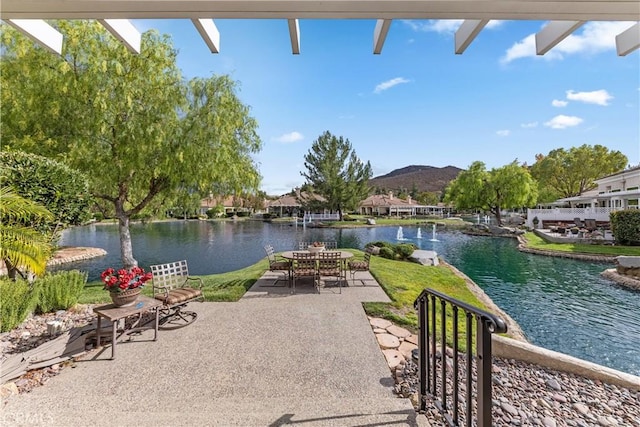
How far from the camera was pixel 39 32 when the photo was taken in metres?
1.97

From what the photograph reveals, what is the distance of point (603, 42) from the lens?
2277 mm

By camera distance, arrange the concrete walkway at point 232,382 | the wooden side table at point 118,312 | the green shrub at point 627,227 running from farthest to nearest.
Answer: the green shrub at point 627,227
the wooden side table at point 118,312
the concrete walkway at point 232,382

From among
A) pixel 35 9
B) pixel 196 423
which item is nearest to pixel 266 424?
pixel 196 423

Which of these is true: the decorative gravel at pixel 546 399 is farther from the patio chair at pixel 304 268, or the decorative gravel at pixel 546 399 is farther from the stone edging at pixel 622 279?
the stone edging at pixel 622 279

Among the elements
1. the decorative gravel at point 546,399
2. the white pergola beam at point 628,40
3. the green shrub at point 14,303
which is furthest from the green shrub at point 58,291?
the white pergola beam at point 628,40

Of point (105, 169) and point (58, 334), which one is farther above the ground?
point (105, 169)

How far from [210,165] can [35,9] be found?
22.5ft

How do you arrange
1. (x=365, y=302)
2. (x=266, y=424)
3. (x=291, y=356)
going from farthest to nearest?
(x=365, y=302) < (x=291, y=356) < (x=266, y=424)

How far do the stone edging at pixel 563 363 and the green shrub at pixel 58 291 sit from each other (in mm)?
7462

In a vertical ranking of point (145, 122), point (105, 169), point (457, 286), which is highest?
point (145, 122)

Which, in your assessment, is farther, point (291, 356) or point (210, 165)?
point (210, 165)

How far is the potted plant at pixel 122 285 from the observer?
396 centimetres

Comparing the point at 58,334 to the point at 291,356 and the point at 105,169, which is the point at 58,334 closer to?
the point at 291,356

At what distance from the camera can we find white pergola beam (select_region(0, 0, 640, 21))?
5.10 ft
